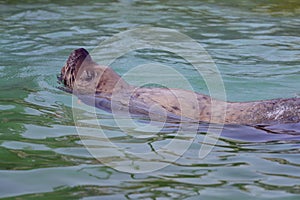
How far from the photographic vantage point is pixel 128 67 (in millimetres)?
8797

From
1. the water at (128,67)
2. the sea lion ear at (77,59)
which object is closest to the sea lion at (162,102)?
the sea lion ear at (77,59)

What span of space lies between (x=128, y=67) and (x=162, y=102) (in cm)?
264

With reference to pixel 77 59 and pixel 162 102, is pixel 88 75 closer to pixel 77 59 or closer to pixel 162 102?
pixel 77 59

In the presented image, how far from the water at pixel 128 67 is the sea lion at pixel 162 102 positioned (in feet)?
0.73

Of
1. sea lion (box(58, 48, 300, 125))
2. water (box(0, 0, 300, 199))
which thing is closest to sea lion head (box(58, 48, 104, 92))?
sea lion (box(58, 48, 300, 125))

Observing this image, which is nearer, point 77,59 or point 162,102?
point 162,102

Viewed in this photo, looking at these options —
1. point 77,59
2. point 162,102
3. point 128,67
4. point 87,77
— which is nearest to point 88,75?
point 87,77

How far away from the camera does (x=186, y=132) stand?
542cm

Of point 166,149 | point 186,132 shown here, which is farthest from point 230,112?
point 166,149

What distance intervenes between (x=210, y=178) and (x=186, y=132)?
49.9 inches

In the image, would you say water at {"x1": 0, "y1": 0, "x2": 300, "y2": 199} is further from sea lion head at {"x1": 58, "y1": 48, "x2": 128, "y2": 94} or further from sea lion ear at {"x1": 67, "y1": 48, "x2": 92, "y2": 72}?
sea lion ear at {"x1": 67, "y1": 48, "x2": 92, "y2": 72}

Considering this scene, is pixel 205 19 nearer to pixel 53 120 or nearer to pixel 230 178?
pixel 53 120

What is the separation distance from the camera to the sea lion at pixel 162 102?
229 inches

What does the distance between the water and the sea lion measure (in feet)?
0.73
